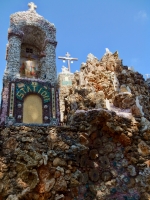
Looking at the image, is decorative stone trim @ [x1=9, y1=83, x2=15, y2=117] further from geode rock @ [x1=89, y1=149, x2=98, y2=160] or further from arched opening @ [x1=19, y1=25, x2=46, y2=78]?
geode rock @ [x1=89, y1=149, x2=98, y2=160]

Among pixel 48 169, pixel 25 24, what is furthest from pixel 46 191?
pixel 25 24

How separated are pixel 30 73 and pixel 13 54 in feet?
3.78

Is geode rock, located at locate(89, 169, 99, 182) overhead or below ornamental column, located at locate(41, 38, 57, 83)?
below

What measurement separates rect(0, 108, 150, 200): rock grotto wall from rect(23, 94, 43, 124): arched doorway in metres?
2.28

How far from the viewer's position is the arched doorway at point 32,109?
341 inches

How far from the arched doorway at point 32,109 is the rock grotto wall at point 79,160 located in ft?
7.48

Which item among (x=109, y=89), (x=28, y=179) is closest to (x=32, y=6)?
(x=109, y=89)

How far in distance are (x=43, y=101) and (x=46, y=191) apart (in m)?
4.47

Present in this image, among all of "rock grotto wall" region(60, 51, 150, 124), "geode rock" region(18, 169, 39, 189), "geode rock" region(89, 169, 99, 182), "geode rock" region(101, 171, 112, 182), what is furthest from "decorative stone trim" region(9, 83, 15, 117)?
"geode rock" region(101, 171, 112, 182)

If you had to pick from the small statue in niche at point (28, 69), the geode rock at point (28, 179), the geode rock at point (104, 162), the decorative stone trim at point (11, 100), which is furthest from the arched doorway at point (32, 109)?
the geode rock at point (28, 179)

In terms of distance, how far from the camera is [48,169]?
18.9 ft

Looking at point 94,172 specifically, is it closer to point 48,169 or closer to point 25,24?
point 48,169

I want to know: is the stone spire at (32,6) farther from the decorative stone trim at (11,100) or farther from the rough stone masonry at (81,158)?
the rough stone masonry at (81,158)

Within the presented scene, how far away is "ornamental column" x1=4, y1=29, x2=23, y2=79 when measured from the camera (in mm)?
9539
